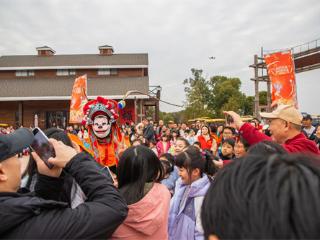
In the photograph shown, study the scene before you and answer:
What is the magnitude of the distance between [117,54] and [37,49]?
746 cm

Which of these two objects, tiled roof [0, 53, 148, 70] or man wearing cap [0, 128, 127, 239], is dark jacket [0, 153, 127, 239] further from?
tiled roof [0, 53, 148, 70]

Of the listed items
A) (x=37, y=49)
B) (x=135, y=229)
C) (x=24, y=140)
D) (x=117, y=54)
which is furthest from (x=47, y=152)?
(x=37, y=49)

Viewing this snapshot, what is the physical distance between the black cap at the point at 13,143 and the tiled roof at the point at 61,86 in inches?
731

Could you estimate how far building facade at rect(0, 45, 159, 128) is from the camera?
1916 cm

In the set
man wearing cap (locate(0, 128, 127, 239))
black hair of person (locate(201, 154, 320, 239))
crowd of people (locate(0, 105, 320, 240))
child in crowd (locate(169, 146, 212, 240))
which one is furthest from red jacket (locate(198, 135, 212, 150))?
black hair of person (locate(201, 154, 320, 239))

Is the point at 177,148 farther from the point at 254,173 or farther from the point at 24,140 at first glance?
the point at 254,173

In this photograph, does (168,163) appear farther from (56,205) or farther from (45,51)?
(45,51)

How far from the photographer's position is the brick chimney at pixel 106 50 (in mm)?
26487

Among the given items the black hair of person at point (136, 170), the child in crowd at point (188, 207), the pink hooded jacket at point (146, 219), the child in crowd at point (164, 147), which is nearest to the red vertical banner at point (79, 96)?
the child in crowd at point (164, 147)

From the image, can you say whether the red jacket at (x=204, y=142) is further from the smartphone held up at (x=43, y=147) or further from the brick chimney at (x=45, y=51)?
the brick chimney at (x=45, y=51)

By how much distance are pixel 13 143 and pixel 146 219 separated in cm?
94

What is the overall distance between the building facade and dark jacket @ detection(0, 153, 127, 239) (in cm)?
1523

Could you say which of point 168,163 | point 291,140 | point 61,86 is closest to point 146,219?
point 291,140

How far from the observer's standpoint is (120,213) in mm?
1168
